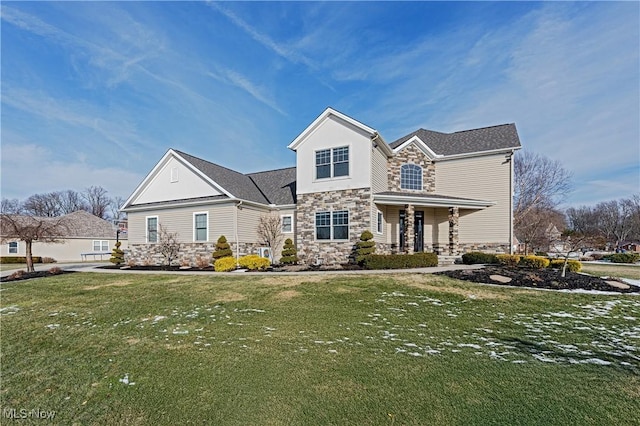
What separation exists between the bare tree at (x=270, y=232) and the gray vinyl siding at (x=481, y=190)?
9.86m

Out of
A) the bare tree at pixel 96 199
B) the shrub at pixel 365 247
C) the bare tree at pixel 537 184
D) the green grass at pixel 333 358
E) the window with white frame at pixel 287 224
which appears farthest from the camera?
the bare tree at pixel 96 199

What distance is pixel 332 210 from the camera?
16.8 metres

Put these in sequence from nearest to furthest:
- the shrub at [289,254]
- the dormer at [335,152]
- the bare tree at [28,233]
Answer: the bare tree at [28,233]
the dormer at [335,152]
the shrub at [289,254]

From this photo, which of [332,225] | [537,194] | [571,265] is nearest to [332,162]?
[332,225]

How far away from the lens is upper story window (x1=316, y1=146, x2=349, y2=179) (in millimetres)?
16609

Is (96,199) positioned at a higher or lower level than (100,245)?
higher

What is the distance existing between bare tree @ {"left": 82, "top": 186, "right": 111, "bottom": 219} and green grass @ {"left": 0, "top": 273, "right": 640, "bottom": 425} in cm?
6323

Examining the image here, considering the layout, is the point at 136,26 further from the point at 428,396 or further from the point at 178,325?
the point at 428,396

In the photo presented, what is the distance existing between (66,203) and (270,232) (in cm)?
6044

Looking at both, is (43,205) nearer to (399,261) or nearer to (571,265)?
(399,261)

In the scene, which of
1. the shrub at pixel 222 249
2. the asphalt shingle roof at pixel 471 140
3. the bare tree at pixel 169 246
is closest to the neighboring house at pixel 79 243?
the bare tree at pixel 169 246

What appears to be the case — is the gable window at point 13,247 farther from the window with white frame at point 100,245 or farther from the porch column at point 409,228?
the porch column at point 409,228

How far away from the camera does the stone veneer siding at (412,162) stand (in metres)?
18.6

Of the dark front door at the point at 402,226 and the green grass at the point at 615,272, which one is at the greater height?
the dark front door at the point at 402,226
